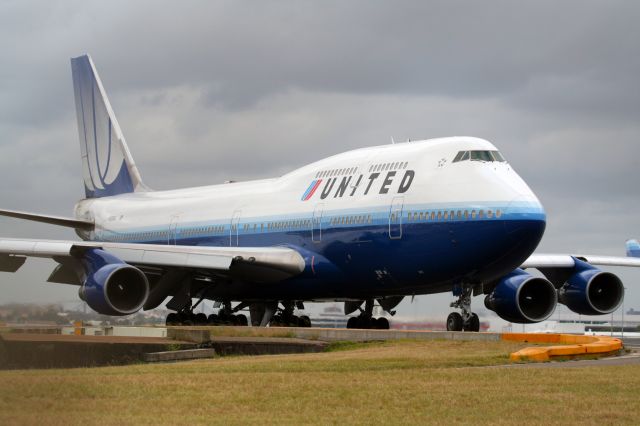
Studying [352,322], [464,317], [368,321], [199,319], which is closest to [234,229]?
[199,319]

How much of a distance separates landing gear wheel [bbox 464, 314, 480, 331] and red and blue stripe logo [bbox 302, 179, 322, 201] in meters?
6.78

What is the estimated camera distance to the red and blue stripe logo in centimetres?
3148

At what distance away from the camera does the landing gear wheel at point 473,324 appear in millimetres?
26844

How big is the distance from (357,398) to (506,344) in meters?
10.0

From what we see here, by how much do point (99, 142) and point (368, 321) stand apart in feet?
54.2

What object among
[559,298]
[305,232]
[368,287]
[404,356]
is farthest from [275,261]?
[404,356]

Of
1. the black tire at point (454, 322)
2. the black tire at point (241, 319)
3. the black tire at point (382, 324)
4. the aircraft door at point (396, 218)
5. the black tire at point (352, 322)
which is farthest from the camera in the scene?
the black tire at point (241, 319)

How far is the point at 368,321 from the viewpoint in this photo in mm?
32812

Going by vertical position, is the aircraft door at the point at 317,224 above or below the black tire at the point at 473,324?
above

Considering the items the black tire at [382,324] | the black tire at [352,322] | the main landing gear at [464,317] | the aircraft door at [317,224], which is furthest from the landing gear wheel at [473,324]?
the black tire at [352,322]

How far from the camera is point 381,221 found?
2789 centimetres

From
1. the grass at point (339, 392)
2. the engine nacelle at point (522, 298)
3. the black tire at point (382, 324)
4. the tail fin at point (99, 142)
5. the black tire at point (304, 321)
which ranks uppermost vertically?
the tail fin at point (99, 142)

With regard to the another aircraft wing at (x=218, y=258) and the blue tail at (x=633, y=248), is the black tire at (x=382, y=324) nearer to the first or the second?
the another aircraft wing at (x=218, y=258)

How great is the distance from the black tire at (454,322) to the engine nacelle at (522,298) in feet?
11.4
